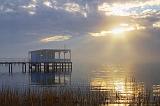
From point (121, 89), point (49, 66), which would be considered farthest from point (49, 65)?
point (121, 89)

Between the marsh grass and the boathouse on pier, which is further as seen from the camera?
the boathouse on pier

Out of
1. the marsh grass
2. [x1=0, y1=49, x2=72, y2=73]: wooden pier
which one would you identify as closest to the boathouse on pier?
[x1=0, y1=49, x2=72, y2=73]: wooden pier

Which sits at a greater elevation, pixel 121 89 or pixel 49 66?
pixel 49 66

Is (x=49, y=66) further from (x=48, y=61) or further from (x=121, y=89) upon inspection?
(x=121, y=89)

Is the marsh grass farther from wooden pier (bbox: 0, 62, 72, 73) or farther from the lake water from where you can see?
wooden pier (bbox: 0, 62, 72, 73)

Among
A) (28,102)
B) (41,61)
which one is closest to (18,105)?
(28,102)

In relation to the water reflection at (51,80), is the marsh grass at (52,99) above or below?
above

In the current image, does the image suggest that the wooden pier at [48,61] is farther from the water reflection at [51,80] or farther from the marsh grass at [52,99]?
the marsh grass at [52,99]

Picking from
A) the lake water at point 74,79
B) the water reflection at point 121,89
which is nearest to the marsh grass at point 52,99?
the water reflection at point 121,89

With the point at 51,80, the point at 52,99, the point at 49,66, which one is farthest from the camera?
the point at 49,66

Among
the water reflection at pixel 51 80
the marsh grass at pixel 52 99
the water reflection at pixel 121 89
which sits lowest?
the water reflection at pixel 51 80

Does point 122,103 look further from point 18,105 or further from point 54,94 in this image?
point 18,105

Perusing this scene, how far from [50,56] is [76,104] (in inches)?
1735

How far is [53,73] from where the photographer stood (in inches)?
2751
